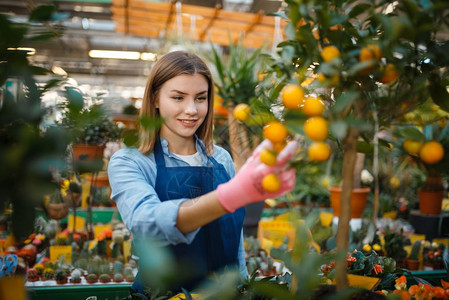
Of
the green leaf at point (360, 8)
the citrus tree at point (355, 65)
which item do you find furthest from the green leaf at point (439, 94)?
the green leaf at point (360, 8)

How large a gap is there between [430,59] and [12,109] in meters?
0.78

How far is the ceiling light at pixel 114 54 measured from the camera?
25.6 feet

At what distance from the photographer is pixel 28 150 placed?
2.17ft

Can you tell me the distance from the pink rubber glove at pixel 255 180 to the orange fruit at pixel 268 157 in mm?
15

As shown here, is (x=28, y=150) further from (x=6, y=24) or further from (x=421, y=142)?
(x=421, y=142)

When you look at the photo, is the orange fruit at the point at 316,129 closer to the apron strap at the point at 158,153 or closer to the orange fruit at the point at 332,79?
the orange fruit at the point at 332,79

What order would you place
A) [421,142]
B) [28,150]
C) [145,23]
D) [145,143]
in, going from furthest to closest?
[145,23] → [145,143] → [421,142] → [28,150]

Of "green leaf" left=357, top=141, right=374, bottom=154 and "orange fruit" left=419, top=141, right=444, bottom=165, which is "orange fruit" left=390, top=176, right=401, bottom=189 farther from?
"orange fruit" left=419, top=141, right=444, bottom=165

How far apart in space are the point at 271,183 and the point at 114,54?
776cm

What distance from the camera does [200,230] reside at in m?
1.31

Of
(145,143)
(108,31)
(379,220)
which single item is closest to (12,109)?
(145,143)

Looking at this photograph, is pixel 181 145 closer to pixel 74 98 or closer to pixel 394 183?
pixel 74 98

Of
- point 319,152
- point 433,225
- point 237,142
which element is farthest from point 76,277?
point 433,225

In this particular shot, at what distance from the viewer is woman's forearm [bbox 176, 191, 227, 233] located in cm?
90
